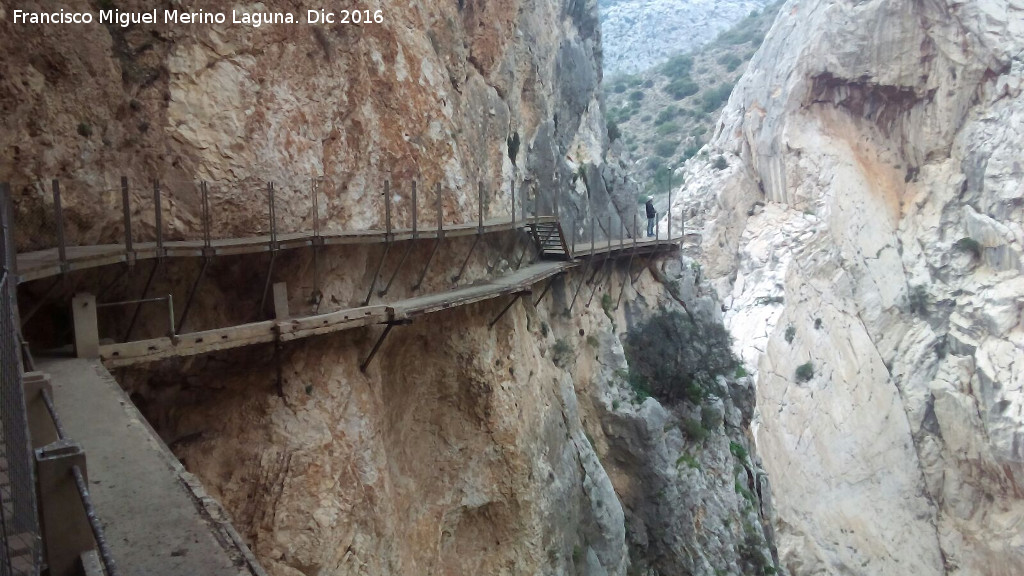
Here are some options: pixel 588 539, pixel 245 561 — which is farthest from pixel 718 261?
pixel 245 561

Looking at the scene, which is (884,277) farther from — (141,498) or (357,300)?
(141,498)

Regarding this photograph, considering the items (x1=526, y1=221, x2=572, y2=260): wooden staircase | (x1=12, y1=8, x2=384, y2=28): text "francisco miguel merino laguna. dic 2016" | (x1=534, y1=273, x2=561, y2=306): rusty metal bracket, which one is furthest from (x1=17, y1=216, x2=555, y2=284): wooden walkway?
(x1=526, y1=221, x2=572, y2=260): wooden staircase

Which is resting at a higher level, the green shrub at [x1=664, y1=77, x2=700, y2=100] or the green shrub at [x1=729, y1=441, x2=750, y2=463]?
the green shrub at [x1=664, y1=77, x2=700, y2=100]

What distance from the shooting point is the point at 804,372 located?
30062 millimetres

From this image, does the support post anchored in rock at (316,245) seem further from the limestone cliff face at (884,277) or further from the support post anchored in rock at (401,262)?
the limestone cliff face at (884,277)

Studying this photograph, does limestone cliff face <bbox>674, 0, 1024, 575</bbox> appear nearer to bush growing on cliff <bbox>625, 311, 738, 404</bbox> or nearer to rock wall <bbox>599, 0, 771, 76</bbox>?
bush growing on cliff <bbox>625, 311, 738, 404</bbox>

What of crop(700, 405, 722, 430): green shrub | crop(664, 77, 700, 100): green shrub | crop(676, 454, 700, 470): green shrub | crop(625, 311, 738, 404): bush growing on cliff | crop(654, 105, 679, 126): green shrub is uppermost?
crop(664, 77, 700, 100): green shrub

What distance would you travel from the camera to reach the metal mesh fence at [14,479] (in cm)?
215

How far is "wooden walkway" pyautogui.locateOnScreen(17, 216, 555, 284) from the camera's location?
557cm

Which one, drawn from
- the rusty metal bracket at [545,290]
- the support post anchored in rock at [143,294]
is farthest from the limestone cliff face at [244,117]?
the rusty metal bracket at [545,290]

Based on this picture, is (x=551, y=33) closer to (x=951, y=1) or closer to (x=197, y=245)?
(x=197, y=245)

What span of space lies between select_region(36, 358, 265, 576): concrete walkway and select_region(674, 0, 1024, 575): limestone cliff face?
26.5 m

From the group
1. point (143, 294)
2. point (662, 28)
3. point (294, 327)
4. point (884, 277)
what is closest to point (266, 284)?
point (294, 327)

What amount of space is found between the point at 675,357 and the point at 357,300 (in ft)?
40.8
